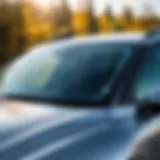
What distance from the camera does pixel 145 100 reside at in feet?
15.8

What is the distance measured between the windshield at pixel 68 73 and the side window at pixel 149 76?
169mm

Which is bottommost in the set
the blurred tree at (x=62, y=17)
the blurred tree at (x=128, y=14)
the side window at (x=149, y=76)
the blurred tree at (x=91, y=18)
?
the side window at (x=149, y=76)

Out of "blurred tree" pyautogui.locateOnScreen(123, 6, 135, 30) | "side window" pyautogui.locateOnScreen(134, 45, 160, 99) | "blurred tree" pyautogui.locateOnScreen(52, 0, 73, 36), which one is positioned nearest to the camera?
"side window" pyautogui.locateOnScreen(134, 45, 160, 99)

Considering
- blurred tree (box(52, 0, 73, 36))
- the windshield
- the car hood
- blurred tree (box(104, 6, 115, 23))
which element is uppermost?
blurred tree (box(52, 0, 73, 36))

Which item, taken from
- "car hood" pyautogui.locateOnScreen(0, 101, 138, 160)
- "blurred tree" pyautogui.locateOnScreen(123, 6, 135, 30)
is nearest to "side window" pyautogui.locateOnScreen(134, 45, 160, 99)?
"car hood" pyautogui.locateOnScreen(0, 101, 138, 160)

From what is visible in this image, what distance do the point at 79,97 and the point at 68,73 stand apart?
0.40 metres

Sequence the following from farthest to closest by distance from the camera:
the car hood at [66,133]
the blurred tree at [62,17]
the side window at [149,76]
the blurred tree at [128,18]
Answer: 1. the blurred tree at [62,17]
2. the blurred tree at [128,18]
3. the side window at [149,76]
4. the car hood at [66,133]

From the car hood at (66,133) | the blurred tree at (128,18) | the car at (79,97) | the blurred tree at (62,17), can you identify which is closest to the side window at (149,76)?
the car at (79,97)

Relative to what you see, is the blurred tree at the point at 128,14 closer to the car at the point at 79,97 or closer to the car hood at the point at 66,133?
the car at the point at 79,97

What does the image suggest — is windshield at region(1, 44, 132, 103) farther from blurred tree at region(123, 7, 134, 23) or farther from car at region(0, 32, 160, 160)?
blurred tree at region(123, 7, 134, 23)

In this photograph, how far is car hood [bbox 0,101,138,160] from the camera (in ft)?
13.6

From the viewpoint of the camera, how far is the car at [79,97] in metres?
4.24

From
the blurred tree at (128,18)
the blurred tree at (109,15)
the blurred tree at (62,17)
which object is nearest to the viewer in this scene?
the blurred tree at (109,15)

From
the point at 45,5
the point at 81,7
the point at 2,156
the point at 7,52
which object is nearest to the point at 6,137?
the point at 2,156
